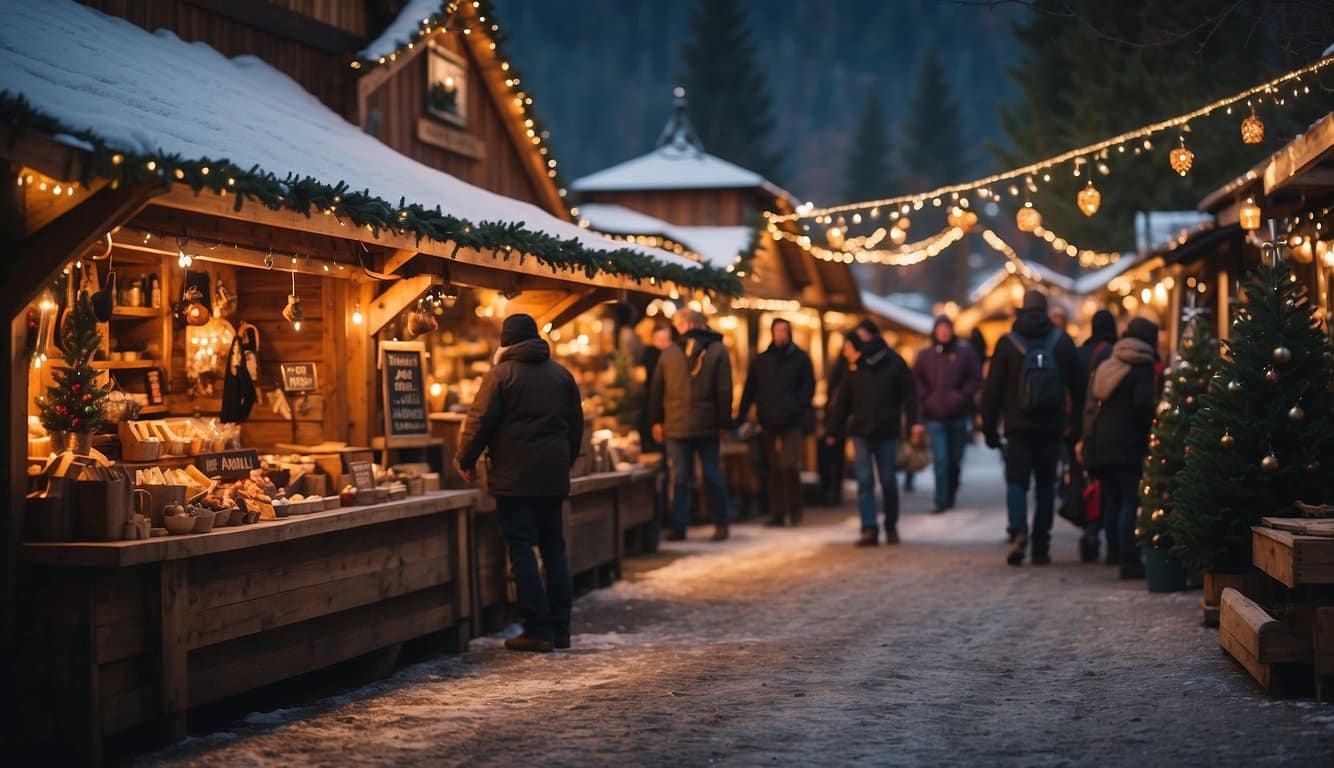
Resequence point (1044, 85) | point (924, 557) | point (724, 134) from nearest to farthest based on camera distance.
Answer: point (924, 557) < point (1044, 85) < point (724, 134)

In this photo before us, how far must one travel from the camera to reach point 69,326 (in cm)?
791

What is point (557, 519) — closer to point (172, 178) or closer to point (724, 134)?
point (172, 178)

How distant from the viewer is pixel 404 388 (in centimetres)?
1105

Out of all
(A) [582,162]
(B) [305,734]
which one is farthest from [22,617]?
(A) [582,162]

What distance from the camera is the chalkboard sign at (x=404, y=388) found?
1088cm

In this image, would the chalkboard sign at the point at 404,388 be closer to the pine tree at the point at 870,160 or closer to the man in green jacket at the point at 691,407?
the man in green jacket at the point at 691,407

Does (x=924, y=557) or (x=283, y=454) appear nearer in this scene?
(x=283, y=454)

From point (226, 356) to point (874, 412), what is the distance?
665 cm

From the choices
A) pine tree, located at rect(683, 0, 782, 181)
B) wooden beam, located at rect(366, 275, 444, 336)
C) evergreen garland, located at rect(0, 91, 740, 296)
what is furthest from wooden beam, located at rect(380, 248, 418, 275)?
pine tree, located at rect(683, 0, 782, 181)

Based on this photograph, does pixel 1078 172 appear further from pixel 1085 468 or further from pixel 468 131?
pixel 468 131

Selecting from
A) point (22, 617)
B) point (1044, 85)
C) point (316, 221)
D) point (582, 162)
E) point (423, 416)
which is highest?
point (582, 162)

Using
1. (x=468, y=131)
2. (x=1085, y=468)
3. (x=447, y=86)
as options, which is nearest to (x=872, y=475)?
(x=1085, y=468)

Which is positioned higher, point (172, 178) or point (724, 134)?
point (724, 134)

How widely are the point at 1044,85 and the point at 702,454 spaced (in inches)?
1140
